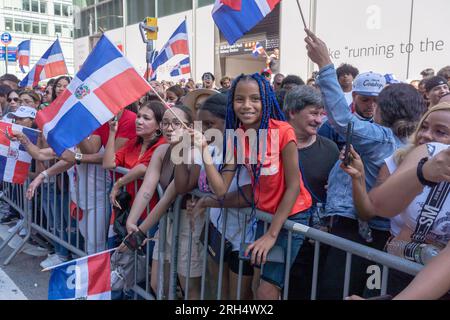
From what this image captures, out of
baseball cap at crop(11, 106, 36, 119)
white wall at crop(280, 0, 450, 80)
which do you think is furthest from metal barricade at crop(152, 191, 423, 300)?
white wall at crop(280, 0, 450, 80)

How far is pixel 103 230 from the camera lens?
4.05m

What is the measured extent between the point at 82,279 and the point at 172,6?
23183 mm

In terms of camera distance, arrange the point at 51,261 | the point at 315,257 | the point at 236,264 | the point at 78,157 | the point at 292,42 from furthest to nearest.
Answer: the point at 292,42 < the point at 51,261 < the point at 78,157 < the point at 236,264 < the point at 315,257

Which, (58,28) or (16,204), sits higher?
(58,28)

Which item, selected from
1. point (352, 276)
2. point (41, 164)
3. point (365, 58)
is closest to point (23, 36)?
point (365, 58)

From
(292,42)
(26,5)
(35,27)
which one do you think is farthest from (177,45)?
(35,27)

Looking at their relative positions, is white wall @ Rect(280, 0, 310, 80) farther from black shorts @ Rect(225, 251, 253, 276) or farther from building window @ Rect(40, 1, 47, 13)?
building window @ Rect(40, 1, 47, 13)

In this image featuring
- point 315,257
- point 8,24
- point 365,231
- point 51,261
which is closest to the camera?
point 315,257

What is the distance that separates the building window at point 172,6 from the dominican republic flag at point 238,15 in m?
19.7

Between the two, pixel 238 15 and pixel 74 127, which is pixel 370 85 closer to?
pixel 238 15

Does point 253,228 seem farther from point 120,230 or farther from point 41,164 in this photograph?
point 41,164

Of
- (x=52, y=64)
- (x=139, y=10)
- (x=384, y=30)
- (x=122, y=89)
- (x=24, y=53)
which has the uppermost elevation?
(x=139, y=10)

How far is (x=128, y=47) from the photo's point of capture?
27.9 meters

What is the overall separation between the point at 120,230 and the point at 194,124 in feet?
3.49
